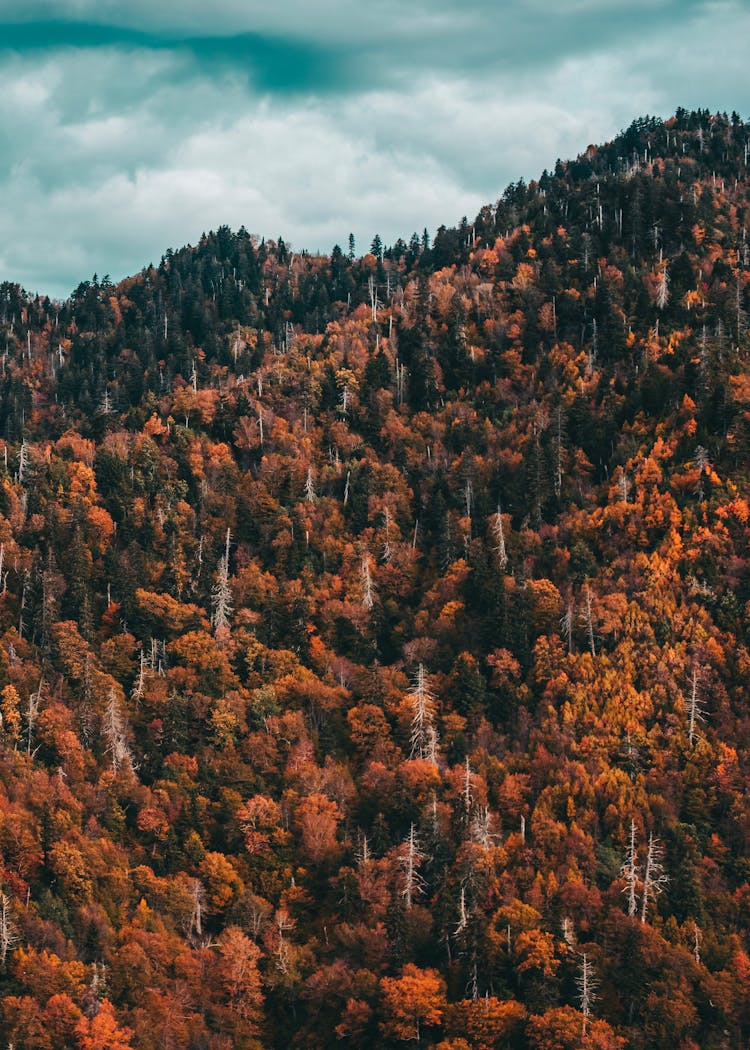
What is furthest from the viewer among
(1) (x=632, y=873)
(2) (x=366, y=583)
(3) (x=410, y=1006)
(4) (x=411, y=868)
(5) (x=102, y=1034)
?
(2) (x=366, y=583)

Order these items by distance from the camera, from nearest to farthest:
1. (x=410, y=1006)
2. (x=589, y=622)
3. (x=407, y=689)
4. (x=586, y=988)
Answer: (x=586, y=988), (x=410, y=1006), (x=589, y=622), (x=407, y=689)

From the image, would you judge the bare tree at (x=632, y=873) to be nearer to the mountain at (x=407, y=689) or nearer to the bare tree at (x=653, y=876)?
the mountain at (x=407, y=689)

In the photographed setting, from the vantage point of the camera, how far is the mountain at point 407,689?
293ft

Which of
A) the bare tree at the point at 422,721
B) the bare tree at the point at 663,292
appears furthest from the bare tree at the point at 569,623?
the bare tree at the point at 663,292

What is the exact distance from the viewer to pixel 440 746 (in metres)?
110

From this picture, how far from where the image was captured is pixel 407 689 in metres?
117

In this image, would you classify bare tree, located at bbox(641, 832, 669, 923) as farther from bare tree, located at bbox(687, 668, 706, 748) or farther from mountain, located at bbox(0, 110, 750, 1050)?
bare tree, located at bbox(687, 668, 706, 748)

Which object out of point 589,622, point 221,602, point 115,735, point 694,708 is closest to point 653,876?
point 694,708

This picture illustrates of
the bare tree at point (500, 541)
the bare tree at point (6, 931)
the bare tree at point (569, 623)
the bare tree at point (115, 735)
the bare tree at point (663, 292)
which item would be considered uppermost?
the bare tree at point (663, 292)

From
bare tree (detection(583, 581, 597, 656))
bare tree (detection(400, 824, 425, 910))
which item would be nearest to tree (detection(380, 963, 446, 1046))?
bare tree (detection(400, 824, 425, 910))

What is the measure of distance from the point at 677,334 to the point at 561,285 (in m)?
30.8

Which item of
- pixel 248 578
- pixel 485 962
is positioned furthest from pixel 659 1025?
pixel 248 578

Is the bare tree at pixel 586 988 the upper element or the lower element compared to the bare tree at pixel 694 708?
lower

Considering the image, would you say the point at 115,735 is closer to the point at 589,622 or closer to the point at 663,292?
the point at 589,622
